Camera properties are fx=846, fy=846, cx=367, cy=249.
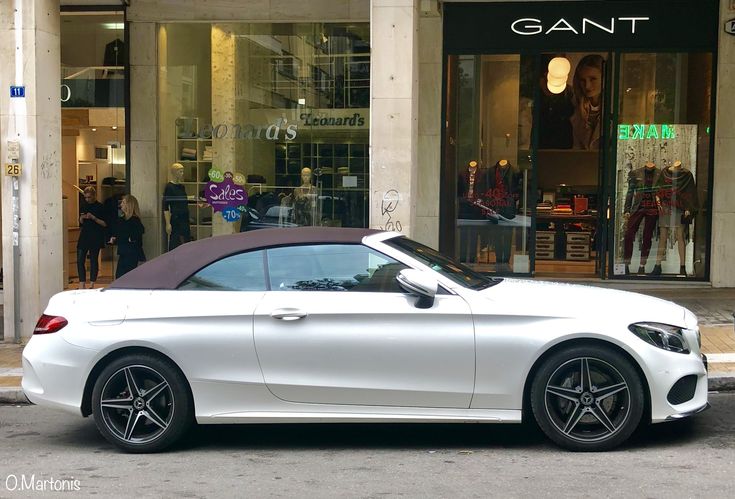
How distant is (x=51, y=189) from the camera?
10.5 m

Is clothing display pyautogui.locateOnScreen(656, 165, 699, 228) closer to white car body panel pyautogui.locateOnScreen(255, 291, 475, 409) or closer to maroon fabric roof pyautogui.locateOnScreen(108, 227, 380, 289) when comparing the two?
A: maroon fabric roof pyautogui.locateOnScreen(108, 227, 380, 289)

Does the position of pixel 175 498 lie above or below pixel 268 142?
below

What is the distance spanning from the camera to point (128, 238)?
1323 cm

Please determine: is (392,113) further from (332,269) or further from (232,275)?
(232,275)

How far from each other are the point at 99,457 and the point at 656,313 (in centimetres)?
412

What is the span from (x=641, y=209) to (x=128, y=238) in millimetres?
8202

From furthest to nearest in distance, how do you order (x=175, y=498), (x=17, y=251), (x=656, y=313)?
(x=17, y=251)
(x=656, y=313)
(x=175, y=498)

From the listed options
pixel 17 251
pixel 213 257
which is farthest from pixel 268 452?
pixel 17 251

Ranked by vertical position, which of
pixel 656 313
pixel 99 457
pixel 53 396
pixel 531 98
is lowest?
pixel 99 457

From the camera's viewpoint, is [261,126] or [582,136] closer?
[582,136]

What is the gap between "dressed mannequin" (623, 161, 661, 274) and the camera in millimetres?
13648

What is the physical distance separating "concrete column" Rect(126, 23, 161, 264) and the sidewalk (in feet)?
15.1

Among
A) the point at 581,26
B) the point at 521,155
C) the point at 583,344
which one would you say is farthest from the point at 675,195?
the point at 583,344

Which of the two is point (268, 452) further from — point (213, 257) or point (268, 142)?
point (268, 142)
